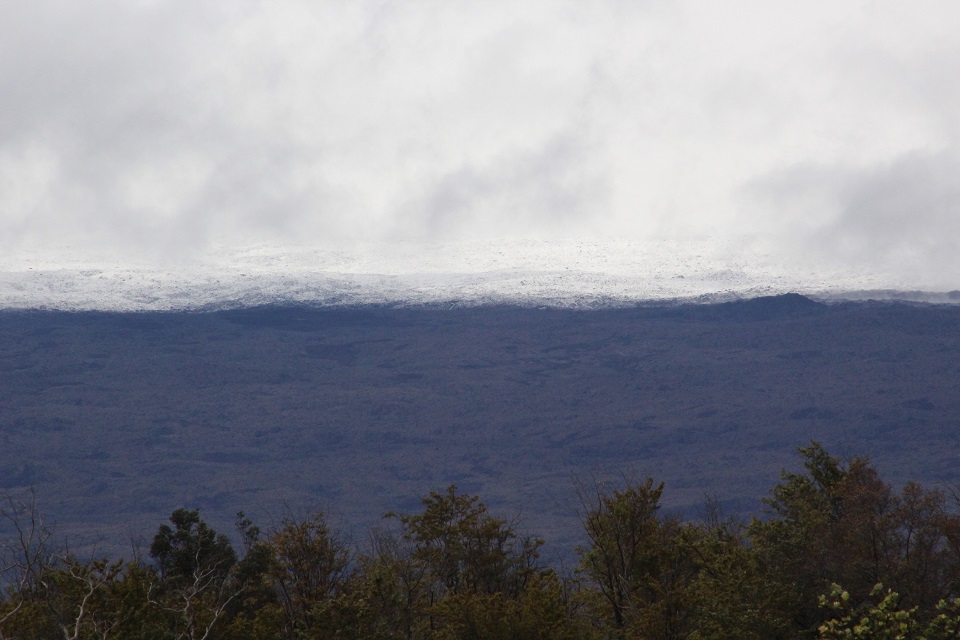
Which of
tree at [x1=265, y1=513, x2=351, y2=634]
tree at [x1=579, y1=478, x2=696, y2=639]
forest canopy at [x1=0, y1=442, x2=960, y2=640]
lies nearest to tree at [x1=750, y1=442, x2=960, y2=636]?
forest canopy at [x1=0, y1=442, x2=960, y2=640]

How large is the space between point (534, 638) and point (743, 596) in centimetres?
622

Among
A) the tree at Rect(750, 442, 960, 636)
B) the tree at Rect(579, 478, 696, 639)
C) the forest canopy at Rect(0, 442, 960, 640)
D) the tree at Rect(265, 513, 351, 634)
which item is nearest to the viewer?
the forest canopy at Rect(0, 442, 960, 640)

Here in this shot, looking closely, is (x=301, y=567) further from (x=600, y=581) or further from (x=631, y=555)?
(x=631, y=555)

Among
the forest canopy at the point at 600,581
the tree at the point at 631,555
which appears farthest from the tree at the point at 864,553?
the tree at the point at 631,555

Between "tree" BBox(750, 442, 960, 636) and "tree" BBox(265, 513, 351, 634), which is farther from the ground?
"tree" BBox(750, 442, 960, 636)

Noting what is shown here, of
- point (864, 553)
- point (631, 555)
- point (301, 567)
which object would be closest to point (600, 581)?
point (631, 555)

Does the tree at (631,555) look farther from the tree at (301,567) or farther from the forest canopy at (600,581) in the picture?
the tree at (301,567)

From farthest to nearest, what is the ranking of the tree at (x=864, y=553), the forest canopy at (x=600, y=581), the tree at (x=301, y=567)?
1. the tree at (x=301, y=567)
2. the tree at (x=864, y=553)
3. the forest canopy at (x=600, y=581)

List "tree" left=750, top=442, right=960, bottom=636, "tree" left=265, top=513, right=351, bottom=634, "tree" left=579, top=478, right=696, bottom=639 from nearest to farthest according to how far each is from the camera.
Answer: "tree" left=750, top=442, right=960, bottom=636
"tree" left=265, top=513, right=351, bottom=634
"tree" left=579, top=478, right=696, bottom=639

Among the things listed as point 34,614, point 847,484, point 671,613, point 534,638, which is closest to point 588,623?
point 671,613

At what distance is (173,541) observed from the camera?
186ft

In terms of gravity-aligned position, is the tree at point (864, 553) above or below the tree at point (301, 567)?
above

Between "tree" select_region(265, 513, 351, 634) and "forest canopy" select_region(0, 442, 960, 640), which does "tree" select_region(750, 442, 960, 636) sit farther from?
"tree" select_region(265, 513, 351, 634)

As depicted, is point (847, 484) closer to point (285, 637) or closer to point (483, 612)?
point (483, 612)
